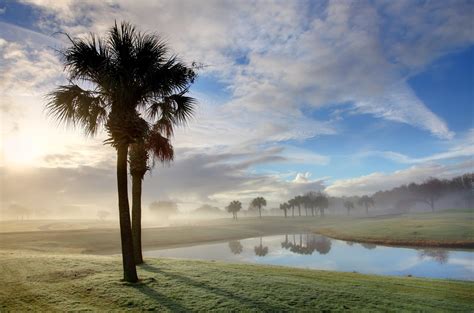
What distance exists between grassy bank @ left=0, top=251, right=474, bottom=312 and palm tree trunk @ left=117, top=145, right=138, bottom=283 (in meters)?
0.74

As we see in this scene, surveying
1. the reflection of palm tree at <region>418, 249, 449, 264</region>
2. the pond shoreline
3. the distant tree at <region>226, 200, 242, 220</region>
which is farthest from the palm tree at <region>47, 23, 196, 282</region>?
the distant tree at <region>226, 200, 242, 220</region>

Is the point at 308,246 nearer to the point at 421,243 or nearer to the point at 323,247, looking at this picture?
the point at 323,247

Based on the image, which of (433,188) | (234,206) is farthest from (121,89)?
(433,188)

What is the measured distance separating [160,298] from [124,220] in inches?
189

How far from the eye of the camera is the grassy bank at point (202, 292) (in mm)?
11680

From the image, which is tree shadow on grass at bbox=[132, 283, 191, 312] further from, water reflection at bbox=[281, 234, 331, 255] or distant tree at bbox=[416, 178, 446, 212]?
distant tree at bbox=[416, 178, 446, 212]

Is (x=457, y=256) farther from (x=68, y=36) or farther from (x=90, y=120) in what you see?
(x=68, y=36)

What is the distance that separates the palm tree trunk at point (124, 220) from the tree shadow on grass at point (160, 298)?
1.05m

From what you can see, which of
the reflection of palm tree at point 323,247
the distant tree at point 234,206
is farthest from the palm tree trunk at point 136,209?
the distant tree at point 234,206

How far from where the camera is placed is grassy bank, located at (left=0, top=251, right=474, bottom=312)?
460 inches

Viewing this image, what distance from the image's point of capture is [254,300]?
12.4 meters

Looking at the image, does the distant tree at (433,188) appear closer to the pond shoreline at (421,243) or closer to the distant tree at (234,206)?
the distant tree at (234,206)

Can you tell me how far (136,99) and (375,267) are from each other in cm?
2895

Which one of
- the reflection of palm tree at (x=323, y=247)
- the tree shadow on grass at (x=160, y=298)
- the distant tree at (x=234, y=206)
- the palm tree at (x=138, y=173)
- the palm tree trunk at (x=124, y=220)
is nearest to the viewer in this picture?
the tree shadow on grass at (x=160, y=298)
